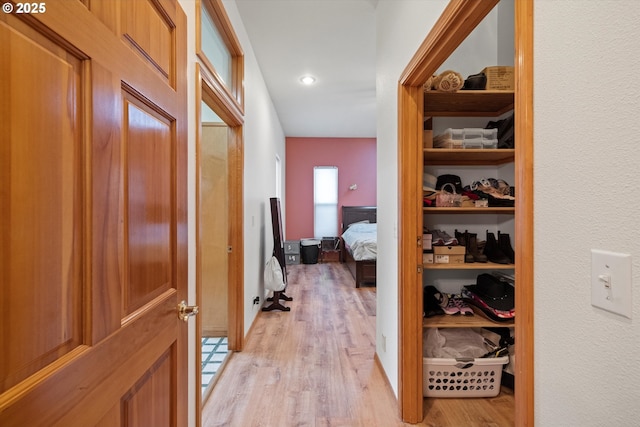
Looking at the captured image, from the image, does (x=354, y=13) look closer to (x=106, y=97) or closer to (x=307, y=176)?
(x=106, y=97)

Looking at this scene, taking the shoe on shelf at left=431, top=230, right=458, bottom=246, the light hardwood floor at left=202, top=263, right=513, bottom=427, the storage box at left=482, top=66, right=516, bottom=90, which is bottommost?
the light hardwood floor at left=202, top=263, right=513, bottom=427

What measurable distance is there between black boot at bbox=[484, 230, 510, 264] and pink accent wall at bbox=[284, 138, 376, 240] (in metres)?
4.97

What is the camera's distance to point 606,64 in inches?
21.2

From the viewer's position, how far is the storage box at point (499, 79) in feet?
6.04

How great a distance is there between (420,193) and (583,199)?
3.71 ft

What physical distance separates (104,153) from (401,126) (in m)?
1.50

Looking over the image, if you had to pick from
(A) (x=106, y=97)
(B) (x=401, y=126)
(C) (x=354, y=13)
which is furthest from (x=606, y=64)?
(C) (x=354, y=13)

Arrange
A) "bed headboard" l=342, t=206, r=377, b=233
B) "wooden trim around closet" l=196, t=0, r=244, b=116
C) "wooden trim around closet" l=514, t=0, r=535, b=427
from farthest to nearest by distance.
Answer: "bed headboard" l=342, t=206, r=377, b=233 < "wooden trim around closet" l=196, t=0, r=244, b=116 < "wooden trim around closet" l=514, t=0, r=535, b=427

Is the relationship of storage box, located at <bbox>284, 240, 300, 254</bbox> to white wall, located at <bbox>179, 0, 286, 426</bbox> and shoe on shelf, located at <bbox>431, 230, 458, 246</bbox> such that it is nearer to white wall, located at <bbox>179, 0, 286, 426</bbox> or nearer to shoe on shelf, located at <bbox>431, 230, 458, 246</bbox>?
white wall, located at <bbox>179, 0, 286, 426</bbox>

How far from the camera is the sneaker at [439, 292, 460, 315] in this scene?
6.52 feet

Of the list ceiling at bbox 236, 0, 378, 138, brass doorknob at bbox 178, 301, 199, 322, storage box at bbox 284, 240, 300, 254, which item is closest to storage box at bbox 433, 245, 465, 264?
brass doorknob at bbox 178, 301, 199, 322

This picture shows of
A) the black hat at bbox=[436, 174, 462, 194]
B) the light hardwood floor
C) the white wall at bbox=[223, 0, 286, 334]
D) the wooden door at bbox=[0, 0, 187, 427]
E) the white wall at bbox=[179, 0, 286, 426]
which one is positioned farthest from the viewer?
the white wall at bbox=[223, 0, 286, 334]

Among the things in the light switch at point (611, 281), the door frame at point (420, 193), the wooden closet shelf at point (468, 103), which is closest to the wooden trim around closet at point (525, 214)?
the door frame at point (420, 193)

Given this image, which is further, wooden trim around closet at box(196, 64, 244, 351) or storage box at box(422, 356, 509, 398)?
wooden trim around closet at box(196, 64, 244, 351)
